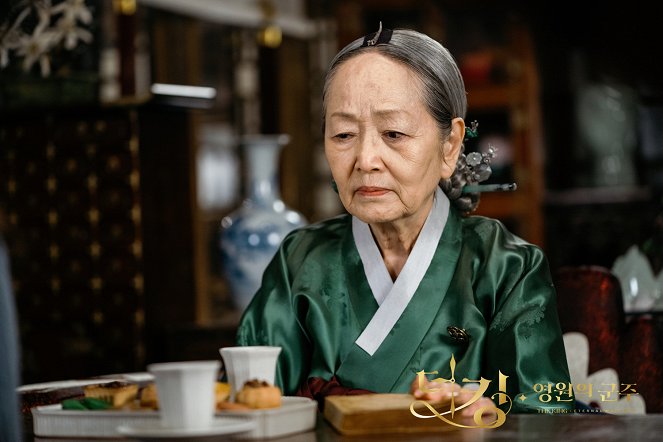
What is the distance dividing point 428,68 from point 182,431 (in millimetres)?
754

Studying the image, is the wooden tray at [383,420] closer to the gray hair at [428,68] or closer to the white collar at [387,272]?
the white collar at [387,272]

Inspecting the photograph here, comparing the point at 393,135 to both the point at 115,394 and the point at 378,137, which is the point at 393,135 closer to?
the point at 378,137

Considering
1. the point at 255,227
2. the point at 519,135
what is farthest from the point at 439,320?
the point at 519,135

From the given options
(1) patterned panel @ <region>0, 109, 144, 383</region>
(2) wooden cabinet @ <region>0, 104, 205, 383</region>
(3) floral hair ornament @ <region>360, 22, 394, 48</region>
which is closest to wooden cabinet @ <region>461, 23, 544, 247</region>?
(2) wooden cabinet @ <region>0, 104, 205, 383</region>

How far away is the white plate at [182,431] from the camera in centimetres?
129

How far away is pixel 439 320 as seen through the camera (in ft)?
6.00

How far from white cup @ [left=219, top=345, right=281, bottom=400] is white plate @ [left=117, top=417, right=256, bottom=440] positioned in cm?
14

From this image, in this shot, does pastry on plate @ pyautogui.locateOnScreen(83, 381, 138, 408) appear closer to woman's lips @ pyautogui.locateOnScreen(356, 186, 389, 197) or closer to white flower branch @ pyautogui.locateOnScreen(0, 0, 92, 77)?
woman's lips @ pyautogui.locateOnScreen(356, 186, 389, 197)

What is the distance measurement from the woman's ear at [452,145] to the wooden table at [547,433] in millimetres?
529

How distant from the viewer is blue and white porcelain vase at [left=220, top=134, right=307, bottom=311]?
13.5 ft

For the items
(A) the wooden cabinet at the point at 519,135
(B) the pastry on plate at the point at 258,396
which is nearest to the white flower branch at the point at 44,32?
(B) the pastry on plate at the point at 258,396

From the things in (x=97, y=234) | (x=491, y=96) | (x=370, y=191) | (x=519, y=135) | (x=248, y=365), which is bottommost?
(x=248, y=365)

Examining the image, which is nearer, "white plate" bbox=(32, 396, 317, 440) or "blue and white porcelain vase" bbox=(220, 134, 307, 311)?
"white plate" bbox=(32, 396, 317, 440)

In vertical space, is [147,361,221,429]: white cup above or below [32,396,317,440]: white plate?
above
